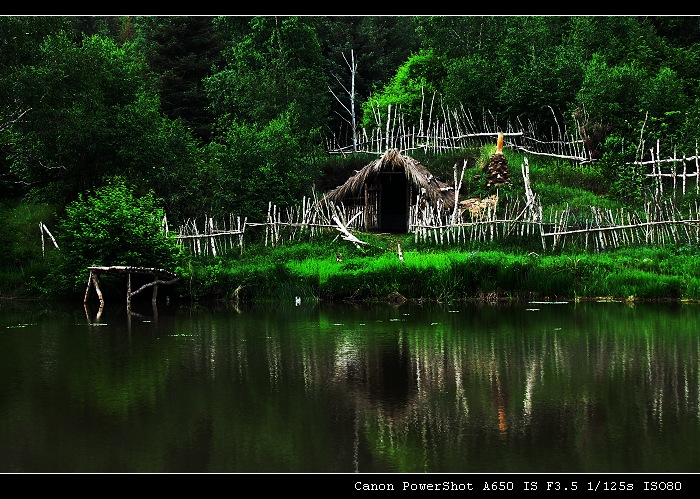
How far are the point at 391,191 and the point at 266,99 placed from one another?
6875 millimetres

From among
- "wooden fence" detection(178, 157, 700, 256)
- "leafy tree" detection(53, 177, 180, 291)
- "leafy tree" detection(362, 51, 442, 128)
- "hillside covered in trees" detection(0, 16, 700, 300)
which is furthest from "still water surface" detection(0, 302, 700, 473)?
"leafy tree" detection(362, 51, 442, 128)

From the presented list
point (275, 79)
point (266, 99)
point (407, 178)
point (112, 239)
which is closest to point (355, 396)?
point (112, 239)

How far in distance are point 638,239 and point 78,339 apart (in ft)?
57.4

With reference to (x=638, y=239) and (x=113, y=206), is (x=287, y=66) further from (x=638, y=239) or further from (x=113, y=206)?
(x=638, y=239)

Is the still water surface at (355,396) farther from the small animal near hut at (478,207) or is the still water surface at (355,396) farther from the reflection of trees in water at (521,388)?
the small animal near hut at (478,207)

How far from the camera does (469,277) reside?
83.6 feet

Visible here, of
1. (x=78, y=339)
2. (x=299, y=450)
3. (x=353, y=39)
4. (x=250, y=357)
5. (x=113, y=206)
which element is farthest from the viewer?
(x=353, y=39)

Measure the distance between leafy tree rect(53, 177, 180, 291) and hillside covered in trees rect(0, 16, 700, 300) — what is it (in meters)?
0.25

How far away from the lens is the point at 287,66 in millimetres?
39719

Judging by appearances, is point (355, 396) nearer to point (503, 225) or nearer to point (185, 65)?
point (503, 225)

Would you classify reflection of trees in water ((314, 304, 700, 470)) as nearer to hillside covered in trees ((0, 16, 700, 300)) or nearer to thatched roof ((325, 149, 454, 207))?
hillside covered in trees ((0, 16, 700, 300))

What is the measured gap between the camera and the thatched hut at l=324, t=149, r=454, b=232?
1264 inches

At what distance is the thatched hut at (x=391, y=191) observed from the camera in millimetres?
32094

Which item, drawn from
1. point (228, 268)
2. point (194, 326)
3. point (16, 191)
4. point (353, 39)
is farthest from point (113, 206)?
point (353, 39)
